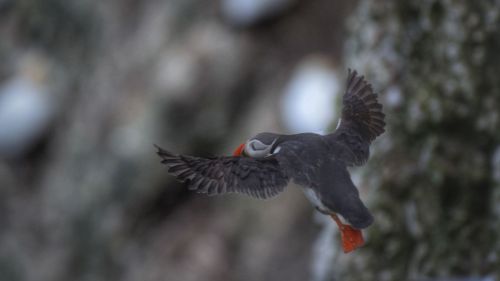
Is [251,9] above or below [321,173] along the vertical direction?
above

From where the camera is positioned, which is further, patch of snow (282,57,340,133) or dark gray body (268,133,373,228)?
patch of snow (282,57,340,133)

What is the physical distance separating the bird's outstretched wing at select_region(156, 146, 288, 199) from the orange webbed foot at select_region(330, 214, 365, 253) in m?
0.25

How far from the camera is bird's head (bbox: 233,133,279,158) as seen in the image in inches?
114

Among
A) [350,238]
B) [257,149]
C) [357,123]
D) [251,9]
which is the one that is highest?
[251,9]

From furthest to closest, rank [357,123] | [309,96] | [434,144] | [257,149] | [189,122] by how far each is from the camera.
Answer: [189,122] < [309,96] < [434,144] < [357,123] < [257,149]

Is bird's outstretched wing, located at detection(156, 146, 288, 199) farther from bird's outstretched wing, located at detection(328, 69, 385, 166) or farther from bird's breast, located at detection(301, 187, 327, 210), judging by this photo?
bird's outstretched wing, located at detection(328, 69, 385, 166)

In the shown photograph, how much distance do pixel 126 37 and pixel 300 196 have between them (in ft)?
12.8

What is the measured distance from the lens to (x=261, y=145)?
2898mm

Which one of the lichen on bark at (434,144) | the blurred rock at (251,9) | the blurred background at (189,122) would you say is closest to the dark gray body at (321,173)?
the lichen on bark at (434,144)

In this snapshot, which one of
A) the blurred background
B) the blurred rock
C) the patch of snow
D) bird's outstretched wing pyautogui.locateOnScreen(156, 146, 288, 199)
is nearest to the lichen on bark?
the blurred background

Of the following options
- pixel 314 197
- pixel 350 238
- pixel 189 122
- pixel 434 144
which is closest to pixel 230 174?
pixel 314 197

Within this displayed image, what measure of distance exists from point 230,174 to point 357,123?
0.52 meters

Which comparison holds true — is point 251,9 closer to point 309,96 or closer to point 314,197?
point 309,96

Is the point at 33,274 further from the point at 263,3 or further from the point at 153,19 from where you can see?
the point at 263,3
